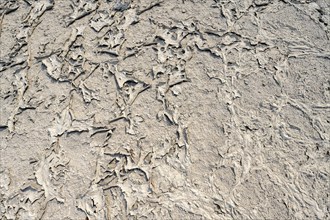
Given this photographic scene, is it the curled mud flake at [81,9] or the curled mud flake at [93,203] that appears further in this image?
the curled mud flake at [81,9]

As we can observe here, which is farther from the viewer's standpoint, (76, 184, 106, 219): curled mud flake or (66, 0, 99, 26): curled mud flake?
(66, 0, 99, 26): curled mud flake

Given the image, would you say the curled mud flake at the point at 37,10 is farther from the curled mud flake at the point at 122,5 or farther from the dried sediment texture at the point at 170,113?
the curled mud flake at the point at 122,5

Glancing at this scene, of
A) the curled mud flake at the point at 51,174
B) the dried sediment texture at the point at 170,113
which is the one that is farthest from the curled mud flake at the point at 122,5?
the curled mud flake at the point at 51,174

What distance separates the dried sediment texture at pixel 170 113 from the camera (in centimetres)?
79

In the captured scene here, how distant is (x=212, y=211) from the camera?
78cm

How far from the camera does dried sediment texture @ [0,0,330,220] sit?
2.59 feet

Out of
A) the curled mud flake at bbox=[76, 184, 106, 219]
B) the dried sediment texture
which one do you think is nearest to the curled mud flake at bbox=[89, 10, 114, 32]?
the dried sediment texture

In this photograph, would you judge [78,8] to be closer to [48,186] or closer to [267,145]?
[48,186]

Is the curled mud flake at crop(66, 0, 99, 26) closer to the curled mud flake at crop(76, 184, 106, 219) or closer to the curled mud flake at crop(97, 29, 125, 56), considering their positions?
the curled mud flake at crop(97, 29, 125, 56)

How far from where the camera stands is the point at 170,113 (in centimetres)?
85

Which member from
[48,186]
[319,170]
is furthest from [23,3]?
[319,170]

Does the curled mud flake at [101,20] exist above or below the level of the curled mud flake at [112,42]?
above

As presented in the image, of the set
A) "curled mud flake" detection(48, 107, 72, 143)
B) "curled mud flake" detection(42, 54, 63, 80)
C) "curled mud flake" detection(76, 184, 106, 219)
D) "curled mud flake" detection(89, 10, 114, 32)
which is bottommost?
"curled mud flake" detection(76, 184, 106, 219)

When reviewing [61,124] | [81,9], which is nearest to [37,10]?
[81,9]
